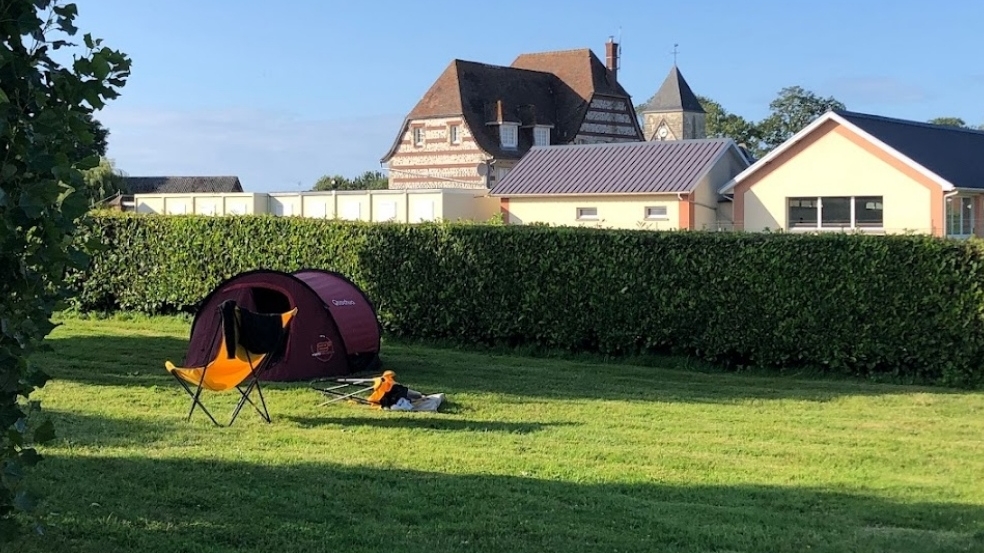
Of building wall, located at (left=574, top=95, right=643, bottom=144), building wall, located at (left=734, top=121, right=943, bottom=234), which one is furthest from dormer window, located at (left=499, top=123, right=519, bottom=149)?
building wall, located at (left=734, top=121, right=943, bottom=234)

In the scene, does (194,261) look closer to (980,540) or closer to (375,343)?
(375,343)

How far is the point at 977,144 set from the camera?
1281 inches

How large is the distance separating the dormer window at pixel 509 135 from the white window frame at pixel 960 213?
3192cm

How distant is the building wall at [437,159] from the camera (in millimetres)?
58781

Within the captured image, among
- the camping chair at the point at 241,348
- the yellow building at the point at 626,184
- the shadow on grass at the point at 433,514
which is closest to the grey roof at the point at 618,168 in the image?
the yellow building at the point at 626,184

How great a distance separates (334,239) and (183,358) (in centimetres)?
403

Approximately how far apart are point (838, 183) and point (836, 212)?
0.94 metres

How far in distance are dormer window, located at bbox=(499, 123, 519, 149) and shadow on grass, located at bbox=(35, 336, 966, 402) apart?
4420cm

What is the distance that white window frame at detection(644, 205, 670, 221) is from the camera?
36.6 meters

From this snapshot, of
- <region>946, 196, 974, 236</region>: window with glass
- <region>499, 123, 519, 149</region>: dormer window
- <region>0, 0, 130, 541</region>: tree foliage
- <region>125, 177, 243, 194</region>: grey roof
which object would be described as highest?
<region>499, 123, 519, 149</region>: dormer window

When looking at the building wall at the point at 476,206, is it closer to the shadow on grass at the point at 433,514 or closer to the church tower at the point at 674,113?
the shadow on grass at the point at 433,514

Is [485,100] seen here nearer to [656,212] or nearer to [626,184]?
[626,184]

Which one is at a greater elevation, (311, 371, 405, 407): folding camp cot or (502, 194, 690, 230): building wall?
(502, 194, 690, 230): building wall

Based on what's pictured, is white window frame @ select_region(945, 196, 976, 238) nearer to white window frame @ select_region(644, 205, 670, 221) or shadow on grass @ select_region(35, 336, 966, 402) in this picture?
white window frame @ select_region(644, 205, 670, 221)
